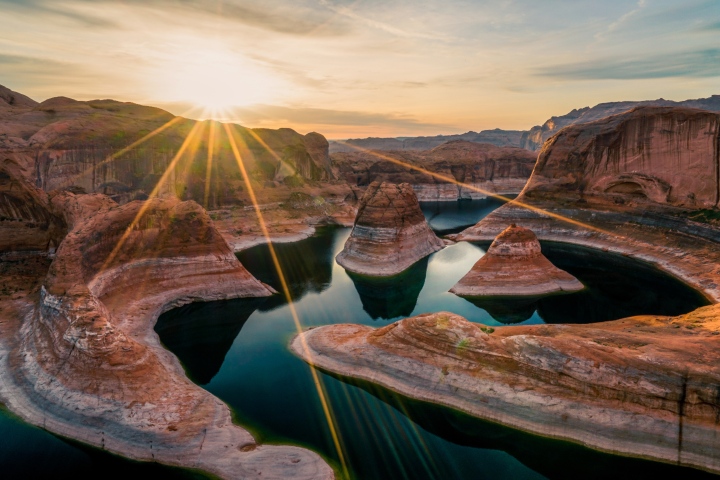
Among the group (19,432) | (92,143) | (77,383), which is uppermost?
(92,143)

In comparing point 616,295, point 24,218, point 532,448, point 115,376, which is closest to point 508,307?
point 616,295

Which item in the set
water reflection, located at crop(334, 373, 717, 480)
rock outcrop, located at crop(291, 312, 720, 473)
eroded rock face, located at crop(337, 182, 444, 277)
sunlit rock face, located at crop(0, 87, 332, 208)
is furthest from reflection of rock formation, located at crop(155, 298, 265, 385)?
sunlit rock face, located at crop(0, 87, 332, 208)

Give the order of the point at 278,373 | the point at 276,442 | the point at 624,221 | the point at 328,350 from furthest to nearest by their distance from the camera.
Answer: the point at 624,221 → the point at 328,350 → the point at 278,373 → the point at 276,442

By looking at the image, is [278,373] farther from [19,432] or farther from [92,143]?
[92,143]

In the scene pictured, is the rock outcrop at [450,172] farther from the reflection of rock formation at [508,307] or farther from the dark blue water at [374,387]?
the reflection of rock formation at [508,307]

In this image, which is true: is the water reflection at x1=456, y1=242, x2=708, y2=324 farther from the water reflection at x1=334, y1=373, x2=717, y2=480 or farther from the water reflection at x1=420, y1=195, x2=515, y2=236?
the water reflection at x1=420, y1=195, x2=515, y2=236

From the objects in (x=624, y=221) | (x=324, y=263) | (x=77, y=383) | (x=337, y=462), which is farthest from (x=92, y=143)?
(x=624, y=221)

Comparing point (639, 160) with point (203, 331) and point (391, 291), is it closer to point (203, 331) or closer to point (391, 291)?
point (391, 291)

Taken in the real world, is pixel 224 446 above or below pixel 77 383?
below
